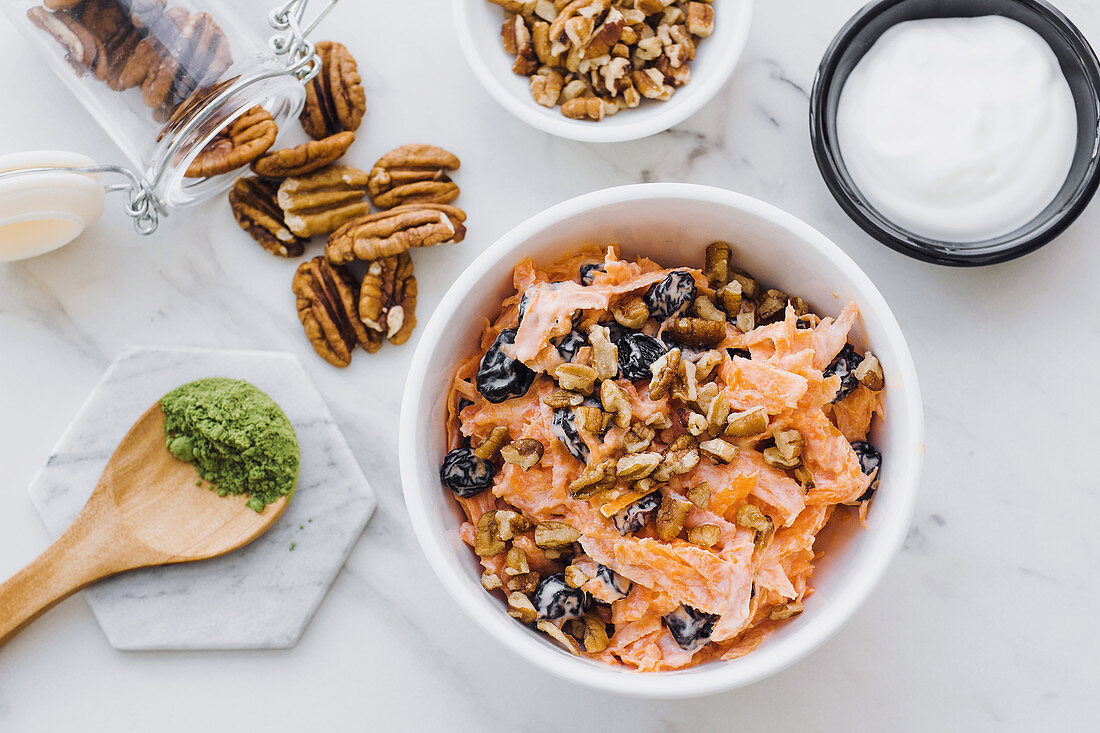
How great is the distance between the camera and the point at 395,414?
5.09 ft

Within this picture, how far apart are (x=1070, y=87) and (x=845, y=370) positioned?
2.37ft

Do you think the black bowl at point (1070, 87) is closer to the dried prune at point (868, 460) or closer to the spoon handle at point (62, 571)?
the dried prune at point (868, 460)

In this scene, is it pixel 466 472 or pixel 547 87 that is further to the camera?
pixel 547 87

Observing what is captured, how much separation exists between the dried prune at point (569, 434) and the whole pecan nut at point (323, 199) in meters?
0.65

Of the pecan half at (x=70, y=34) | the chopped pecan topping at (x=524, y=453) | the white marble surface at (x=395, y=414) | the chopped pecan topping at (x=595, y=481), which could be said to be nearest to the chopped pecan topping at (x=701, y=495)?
the chopped pecan topping at (x=595, y=481)

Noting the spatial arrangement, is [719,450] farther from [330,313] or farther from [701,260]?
[330,313]

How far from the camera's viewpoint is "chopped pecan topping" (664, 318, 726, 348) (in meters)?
1.19

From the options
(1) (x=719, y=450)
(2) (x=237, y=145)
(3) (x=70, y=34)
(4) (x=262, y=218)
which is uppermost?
(3) (x=70, y=34)

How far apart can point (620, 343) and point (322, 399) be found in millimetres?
629

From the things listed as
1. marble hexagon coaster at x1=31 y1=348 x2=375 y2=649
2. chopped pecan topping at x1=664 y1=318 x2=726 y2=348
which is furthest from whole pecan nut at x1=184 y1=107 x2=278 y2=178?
chopped pecan topping at x1=664 y1=318 x2=726 y2=348

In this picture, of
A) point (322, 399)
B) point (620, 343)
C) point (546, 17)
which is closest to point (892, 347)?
point (620, 343)

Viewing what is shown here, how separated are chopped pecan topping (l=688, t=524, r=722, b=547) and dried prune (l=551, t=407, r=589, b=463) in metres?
0.17

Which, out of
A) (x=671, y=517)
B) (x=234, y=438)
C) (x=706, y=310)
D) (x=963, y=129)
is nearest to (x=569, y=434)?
(x=671, y=517)

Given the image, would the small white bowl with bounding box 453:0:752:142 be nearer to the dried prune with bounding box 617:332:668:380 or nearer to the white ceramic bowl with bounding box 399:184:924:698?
the white ceramic bowl with bounding box 399:184:924:698
